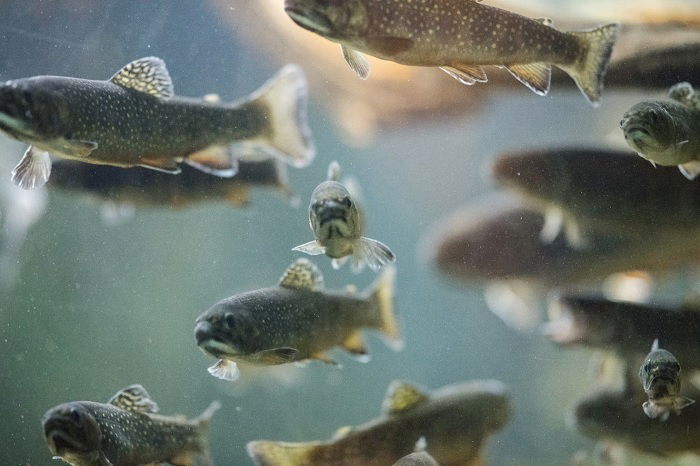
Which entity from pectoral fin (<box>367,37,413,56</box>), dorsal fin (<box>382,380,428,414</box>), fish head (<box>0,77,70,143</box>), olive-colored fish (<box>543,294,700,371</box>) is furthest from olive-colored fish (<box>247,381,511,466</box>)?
pectoral fin (<box>367,37,413,56</box>)

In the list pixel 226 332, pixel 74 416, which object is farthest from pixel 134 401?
pixel 226 332

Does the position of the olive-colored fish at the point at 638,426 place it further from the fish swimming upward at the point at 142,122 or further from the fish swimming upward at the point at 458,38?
the fish swimming upward at the point at 142,122

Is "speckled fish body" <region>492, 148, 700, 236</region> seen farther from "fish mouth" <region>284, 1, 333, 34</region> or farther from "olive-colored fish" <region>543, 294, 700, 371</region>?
"fish mouth" <region>284, 1, 333, 34</region>

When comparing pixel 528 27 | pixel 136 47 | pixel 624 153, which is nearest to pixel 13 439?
pixel 136 47

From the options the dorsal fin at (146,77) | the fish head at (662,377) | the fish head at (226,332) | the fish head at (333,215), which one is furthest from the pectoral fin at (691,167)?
the dorsal fin at (146,77)

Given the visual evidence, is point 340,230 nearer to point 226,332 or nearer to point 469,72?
point 226,332

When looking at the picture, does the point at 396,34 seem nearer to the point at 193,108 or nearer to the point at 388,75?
the point at 193,108
